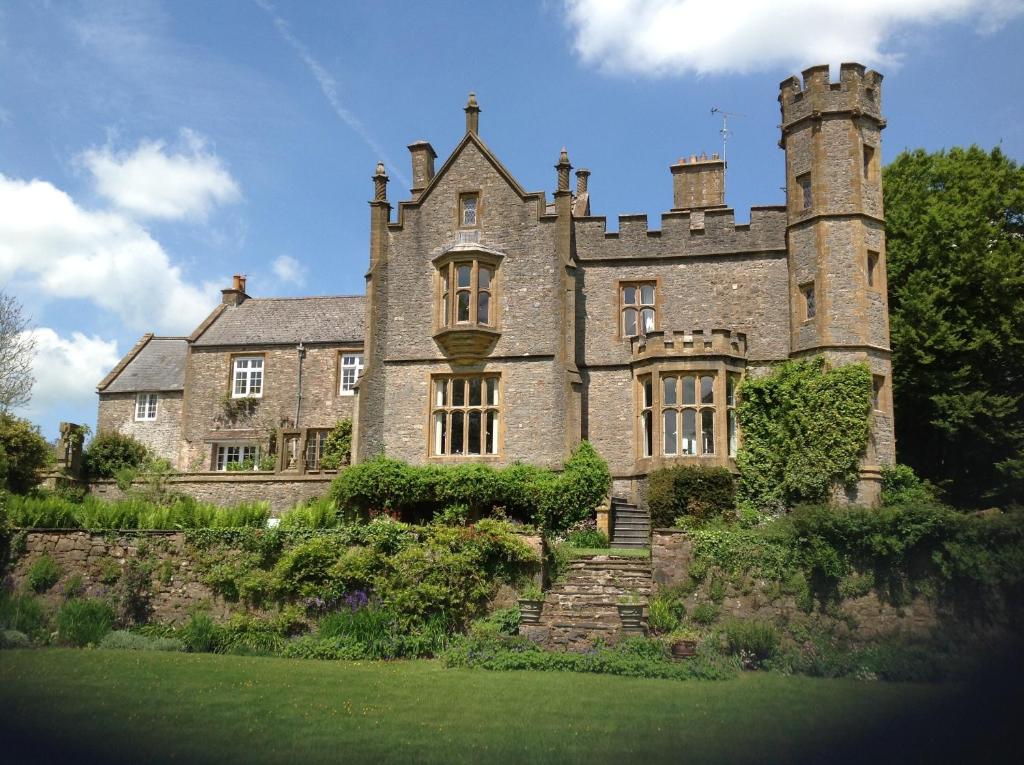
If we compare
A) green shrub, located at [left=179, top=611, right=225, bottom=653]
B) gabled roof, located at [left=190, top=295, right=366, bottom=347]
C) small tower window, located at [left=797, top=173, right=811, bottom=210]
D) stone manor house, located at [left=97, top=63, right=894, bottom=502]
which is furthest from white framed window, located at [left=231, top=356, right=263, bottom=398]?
small tower window, located at [left=797, top=173, right=811, bottom=210]

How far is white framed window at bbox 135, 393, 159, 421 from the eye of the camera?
1517 inches

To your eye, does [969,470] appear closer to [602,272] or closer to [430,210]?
[602,272]

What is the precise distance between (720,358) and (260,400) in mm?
17717

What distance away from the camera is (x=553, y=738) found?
1225 centimetres

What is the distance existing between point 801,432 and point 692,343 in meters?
3.62

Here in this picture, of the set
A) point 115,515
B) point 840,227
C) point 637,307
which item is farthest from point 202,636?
point 840,227

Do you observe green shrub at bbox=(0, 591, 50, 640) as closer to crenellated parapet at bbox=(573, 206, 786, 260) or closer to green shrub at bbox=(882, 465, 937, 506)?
crenellated parapet at bbox=(573, 206, 786, 260)

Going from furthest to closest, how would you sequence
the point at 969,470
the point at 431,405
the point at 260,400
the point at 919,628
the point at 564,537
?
the point at 260,400, the point at 969,470, the point at 431,405, the point at 564,537, the point at 919,628

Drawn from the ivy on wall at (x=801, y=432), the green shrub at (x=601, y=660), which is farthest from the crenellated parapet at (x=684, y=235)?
the green shrub at (x=601, y=660)

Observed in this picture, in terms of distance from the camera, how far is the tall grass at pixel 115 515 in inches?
896

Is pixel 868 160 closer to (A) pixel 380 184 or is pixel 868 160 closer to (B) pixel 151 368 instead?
(A) pixel 380 184

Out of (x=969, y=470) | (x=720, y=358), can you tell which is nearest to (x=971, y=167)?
(x=969, y=470)

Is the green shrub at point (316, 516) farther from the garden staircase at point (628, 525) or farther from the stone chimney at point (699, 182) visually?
the stone chimney at point (699, 182)

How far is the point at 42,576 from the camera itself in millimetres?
21406
